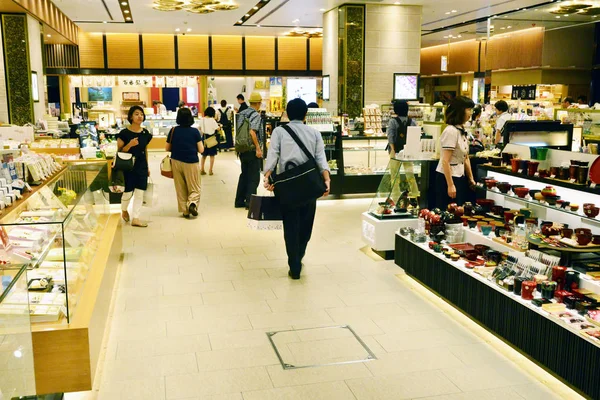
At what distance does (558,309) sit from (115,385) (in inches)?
102

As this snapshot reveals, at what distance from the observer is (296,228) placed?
5.09 m

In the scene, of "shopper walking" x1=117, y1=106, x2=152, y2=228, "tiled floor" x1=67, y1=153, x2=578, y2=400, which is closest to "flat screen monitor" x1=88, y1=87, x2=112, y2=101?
"shopper walking" x1=117, y1=106, x2=152, y2=228

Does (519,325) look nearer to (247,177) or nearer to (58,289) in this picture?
(58,289)

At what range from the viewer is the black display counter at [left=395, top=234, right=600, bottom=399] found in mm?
3002

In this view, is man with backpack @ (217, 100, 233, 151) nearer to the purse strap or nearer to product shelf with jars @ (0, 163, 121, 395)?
the purse strap

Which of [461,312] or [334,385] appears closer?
[334,385]

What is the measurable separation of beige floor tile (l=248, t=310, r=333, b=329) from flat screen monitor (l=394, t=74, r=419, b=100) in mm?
9441

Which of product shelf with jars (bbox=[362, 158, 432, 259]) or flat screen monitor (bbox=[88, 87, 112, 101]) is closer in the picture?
product shelf with jars (bbox=[362, 158, 432, 259])

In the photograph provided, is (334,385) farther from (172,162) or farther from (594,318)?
(172,162)

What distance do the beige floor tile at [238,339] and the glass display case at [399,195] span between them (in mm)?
2205

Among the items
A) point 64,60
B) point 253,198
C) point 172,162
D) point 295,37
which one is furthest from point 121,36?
point 253,198

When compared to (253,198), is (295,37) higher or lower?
higher

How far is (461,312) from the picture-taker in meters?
4.39

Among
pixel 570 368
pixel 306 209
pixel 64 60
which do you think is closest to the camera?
pixel 570 368
